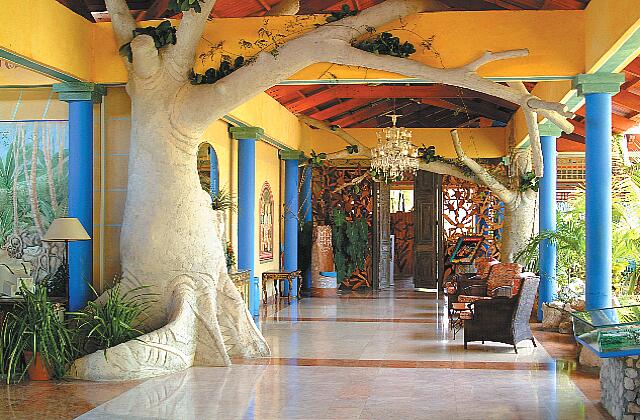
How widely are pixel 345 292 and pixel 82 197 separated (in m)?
10.6

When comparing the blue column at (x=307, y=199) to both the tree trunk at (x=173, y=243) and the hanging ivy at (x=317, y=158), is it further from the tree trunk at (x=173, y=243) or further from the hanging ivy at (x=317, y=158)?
the tree trunk at (x=173, y=243)

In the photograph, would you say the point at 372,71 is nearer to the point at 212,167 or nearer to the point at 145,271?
the point at 145,271

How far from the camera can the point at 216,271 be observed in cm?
993

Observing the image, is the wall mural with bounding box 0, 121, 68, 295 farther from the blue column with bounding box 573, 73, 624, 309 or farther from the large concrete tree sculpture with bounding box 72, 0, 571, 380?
the blue column with bounding box 573, 73, 624, 309

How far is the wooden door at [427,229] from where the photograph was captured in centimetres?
2088

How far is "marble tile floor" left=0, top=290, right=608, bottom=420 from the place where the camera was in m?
7.09

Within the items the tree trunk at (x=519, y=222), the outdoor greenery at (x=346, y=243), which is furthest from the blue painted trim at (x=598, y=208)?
the outdoor greenery at (x=346, y=243)

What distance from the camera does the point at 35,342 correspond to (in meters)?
8.34

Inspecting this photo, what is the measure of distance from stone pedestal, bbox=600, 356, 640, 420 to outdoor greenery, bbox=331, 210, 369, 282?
13373 millimetres

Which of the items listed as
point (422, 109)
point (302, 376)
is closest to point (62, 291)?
point (302, 376)

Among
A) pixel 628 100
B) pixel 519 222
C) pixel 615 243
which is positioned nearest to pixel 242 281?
pixel 615 243

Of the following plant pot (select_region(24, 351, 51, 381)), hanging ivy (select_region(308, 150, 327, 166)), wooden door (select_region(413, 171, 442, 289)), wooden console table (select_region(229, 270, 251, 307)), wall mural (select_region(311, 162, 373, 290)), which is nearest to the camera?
plant pot (select_region(24, 351, 51, 381))

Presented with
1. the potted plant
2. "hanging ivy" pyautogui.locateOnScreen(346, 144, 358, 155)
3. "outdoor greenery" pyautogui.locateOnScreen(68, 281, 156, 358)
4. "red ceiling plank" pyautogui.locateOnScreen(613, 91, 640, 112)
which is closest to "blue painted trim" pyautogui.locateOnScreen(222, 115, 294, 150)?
"hanging ivy" pyautogui.locateOnScreen(346, 144, 358, 155)

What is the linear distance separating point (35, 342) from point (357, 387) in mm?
2984
